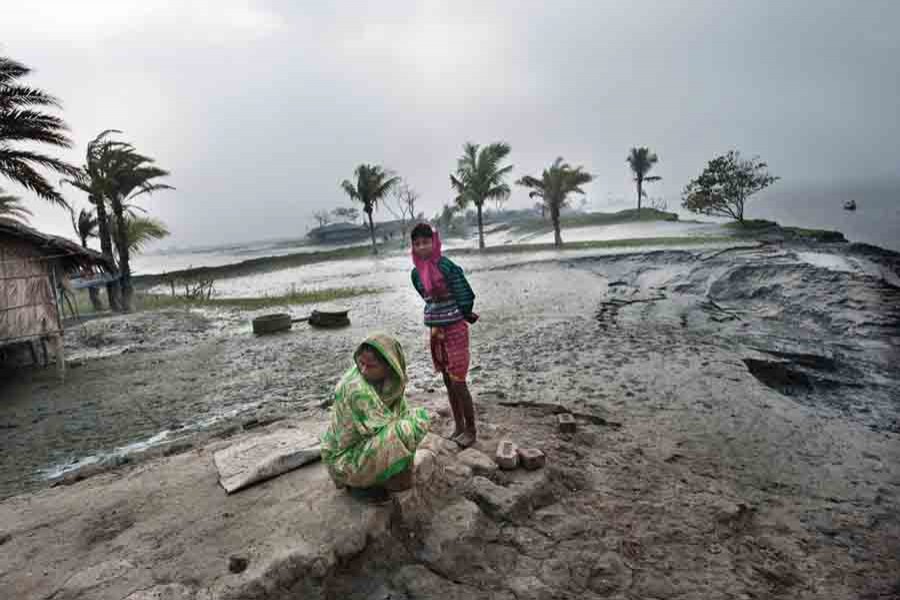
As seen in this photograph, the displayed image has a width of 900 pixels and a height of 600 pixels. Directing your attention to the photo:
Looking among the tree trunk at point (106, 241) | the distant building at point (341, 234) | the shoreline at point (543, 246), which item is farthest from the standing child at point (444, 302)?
the distant building at point (341, 234)

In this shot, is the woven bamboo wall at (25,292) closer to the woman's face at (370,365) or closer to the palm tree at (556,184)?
the woman's face at (370,365)

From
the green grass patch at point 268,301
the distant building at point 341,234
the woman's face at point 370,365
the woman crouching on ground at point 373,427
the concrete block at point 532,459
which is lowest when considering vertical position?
the concrete block at point 532,459

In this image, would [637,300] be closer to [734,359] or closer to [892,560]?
[734,359]

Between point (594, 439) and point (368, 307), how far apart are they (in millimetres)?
11292

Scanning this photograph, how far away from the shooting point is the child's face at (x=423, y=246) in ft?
12.5

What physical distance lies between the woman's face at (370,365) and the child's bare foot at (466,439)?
1541 mm

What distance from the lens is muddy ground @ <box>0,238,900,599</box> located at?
2.84 meters

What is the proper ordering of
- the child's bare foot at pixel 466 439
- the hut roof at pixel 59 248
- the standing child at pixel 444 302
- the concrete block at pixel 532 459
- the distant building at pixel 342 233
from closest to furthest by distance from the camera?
the concrete block at pixel 532 459
the standing child at pixel 444 302
the child's bare foot at pixel 466 439
the hut roof at pixel 59 248
the distant building at pixel 342 233

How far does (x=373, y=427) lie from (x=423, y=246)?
166 cm

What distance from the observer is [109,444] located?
5477 mm

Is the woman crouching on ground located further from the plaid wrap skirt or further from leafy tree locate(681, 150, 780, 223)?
leafy tree locate(681, 150, 780, 223)

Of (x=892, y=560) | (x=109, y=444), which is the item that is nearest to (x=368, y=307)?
(x=109, y=444)

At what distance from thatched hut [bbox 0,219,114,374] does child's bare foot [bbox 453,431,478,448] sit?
8.76 metres

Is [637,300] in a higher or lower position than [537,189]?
lower
